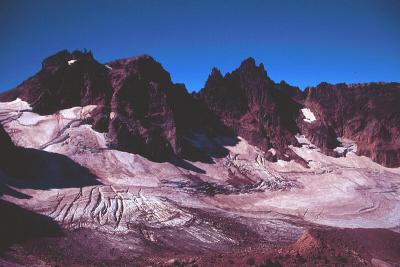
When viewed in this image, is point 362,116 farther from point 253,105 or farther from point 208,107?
point 208,107

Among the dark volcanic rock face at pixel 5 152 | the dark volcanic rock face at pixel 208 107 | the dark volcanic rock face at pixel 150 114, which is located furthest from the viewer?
the dark volcanic rock face at pixel 208 107

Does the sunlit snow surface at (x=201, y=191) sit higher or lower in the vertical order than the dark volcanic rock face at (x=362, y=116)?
lower

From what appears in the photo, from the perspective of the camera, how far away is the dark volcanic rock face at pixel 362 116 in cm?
7744

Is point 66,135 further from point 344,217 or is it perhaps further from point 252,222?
point 344,217

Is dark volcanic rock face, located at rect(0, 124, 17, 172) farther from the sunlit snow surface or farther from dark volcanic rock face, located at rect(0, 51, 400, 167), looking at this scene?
dark volcanic rock face, located at rect(0, 51, 400, 167)

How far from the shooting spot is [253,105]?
8381 cm

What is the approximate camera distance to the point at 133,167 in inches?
2078

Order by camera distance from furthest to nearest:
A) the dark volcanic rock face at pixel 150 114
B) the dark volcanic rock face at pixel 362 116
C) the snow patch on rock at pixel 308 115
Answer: the snow patch on rock at pixel 308 115
the dark volcanic rock face at pixel 362 116
the dark volcanic rock face at pixel 150 114

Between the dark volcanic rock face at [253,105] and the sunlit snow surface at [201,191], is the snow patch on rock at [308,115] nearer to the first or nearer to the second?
the dark volcanic rock face at [253,105]

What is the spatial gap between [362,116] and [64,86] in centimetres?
5872

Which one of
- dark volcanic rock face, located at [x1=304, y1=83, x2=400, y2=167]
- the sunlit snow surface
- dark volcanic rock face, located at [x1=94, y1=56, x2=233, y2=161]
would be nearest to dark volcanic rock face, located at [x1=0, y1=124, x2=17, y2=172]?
the sunlit snow surface

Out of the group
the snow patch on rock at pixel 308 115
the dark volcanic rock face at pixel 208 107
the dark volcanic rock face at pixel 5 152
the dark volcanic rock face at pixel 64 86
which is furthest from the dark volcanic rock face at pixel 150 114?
the snow patch on rock at pixel 308 115

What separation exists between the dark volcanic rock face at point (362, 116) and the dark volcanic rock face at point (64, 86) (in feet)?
136

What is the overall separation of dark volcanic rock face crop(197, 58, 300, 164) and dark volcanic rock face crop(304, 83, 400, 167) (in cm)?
575
